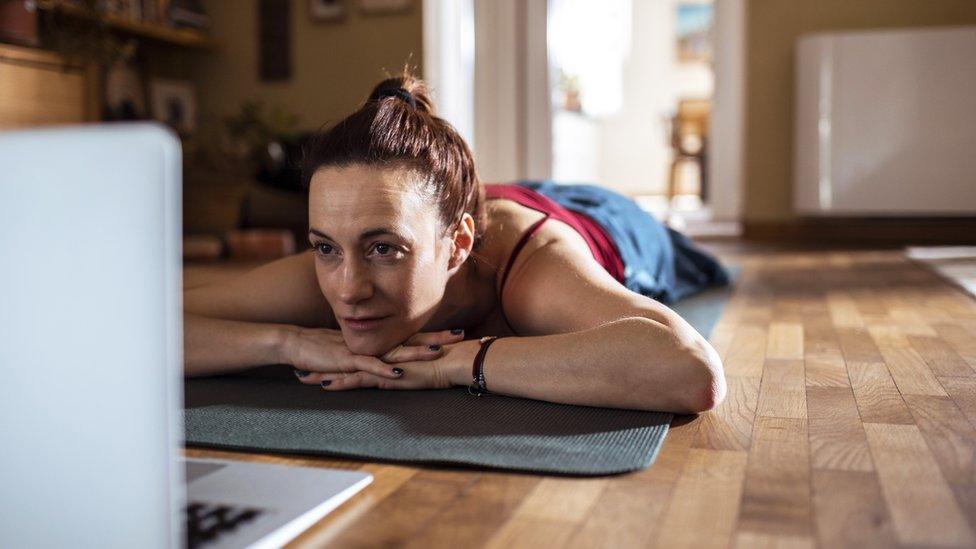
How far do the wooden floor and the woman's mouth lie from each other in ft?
0.92

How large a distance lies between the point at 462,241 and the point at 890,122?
12.9ft

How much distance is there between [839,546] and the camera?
80 cm

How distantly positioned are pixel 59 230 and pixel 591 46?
28.3 feet

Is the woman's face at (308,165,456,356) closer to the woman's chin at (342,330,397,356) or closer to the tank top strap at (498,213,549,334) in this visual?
the woman's chin at (342,330,397,356)

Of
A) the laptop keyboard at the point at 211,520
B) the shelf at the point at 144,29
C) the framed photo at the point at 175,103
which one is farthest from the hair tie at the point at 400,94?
the framed photo at the point at 175,103

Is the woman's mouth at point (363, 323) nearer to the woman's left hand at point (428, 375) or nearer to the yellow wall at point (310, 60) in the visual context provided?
the woman's left hand at point (428, 375)

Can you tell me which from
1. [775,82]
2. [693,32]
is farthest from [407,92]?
[693,32]

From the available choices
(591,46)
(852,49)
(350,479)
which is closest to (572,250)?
(350,479)

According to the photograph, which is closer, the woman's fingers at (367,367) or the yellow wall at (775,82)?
the woman's fingers at (367,367)

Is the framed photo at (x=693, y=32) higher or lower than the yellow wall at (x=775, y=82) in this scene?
higher

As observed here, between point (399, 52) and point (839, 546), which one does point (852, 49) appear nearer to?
point (399, 52)

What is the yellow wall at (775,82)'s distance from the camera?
16.6 ft

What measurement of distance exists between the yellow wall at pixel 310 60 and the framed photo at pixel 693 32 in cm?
538

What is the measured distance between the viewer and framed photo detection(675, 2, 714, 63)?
9383 millimetres
